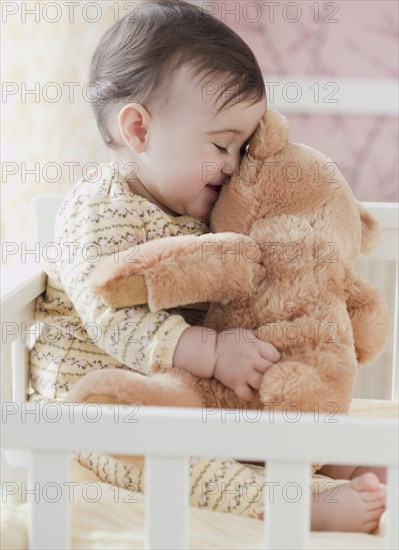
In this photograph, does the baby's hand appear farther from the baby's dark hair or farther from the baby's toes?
the baby's dark hair

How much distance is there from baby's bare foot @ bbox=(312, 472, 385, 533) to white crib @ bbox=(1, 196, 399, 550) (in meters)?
0.18

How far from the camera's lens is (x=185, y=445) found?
66cm

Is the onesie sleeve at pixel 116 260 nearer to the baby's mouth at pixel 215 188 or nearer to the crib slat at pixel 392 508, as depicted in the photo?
the baby's mouth at pixel 215 188

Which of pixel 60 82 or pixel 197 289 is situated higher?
pixel 60 82

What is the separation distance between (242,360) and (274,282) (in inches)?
4.3

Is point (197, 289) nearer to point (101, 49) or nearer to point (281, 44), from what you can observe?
point (101, 49)

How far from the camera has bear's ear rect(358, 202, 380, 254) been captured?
1137mm

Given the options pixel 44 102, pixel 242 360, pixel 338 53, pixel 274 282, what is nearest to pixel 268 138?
pixel 274 282

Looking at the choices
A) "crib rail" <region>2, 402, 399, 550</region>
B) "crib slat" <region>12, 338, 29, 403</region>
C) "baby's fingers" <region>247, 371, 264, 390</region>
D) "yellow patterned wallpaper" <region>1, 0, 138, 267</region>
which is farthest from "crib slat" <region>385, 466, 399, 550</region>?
"yellow patterned wallpaper" <region>1, 0, 138, 267</region>

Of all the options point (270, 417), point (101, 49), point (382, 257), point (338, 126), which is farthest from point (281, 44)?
point (270, 417)

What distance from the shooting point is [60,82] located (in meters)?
1.72

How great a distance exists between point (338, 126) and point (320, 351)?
1082 millimetres

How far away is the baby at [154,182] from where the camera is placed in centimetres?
94

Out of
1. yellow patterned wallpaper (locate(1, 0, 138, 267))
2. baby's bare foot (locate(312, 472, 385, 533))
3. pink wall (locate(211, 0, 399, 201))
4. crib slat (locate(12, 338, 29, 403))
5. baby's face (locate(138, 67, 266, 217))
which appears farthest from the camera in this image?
pink wall (locate(211, 0, 399, 201))
